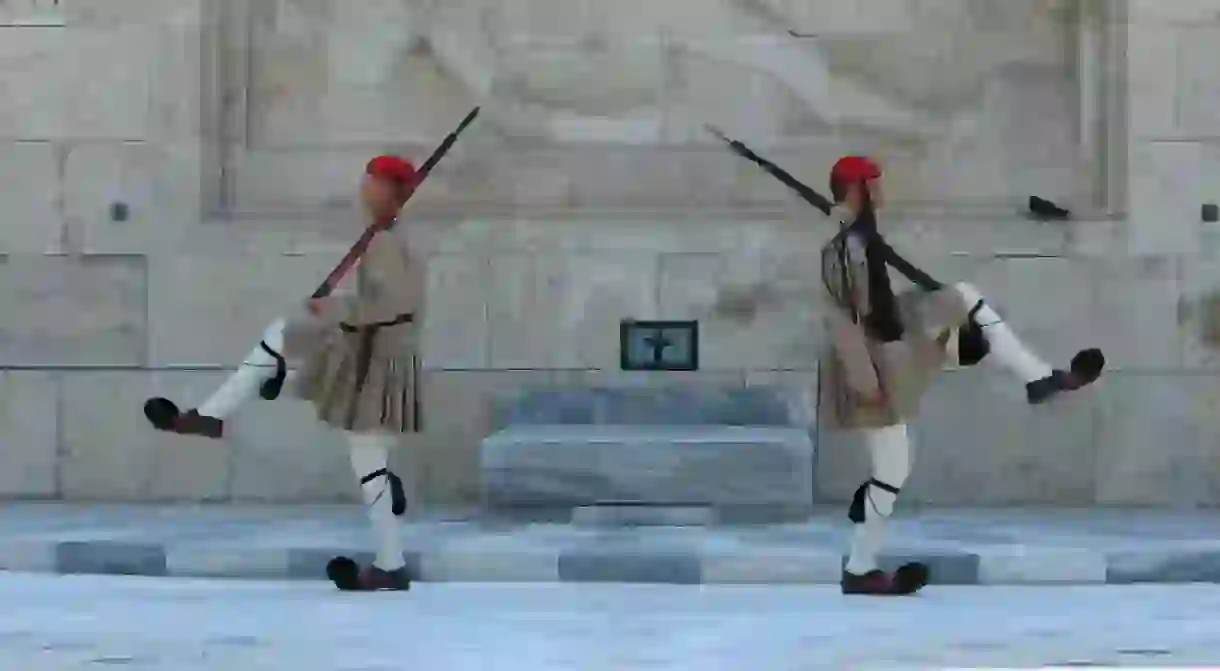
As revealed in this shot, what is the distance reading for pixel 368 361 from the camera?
6.06 m

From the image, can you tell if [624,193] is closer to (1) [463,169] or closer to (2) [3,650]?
(1) [463,169]

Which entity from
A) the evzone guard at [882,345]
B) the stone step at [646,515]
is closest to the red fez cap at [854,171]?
the evzone guard at [882,345]

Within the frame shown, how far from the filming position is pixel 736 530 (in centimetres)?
745

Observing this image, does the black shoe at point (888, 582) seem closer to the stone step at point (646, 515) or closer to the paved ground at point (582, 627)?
the paved ground at point (582, 627)

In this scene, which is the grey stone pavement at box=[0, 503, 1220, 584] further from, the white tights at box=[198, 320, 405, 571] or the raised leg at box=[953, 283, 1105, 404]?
the raised leg at box=[953, 283, 1105, 404]

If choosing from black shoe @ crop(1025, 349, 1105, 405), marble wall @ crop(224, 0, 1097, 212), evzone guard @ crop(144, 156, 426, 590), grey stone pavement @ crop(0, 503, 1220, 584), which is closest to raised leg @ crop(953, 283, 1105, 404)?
black shoe @ crop(1025, 349, 1105, 405)

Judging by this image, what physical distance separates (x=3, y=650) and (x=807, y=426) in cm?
461

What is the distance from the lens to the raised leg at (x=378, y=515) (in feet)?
20.1

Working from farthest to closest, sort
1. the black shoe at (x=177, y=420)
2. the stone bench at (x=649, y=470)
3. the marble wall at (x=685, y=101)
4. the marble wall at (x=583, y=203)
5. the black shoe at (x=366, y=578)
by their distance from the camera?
the marble wall at (x=685, y=101)
the marble wall at (x=583, y=203)
the stone bench at (x=649, y=470)
the black shoe at (x=366, y=578)
the black shoe at (x=177, y=420)

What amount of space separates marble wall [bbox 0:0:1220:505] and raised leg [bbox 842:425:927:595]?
8.20 feet

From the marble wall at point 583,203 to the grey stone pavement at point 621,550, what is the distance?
1.01 metres

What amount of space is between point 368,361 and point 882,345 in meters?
1.99

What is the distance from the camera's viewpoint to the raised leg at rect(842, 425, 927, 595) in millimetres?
5973

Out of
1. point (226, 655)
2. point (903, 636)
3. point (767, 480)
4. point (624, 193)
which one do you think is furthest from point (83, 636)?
point (624, 193)
